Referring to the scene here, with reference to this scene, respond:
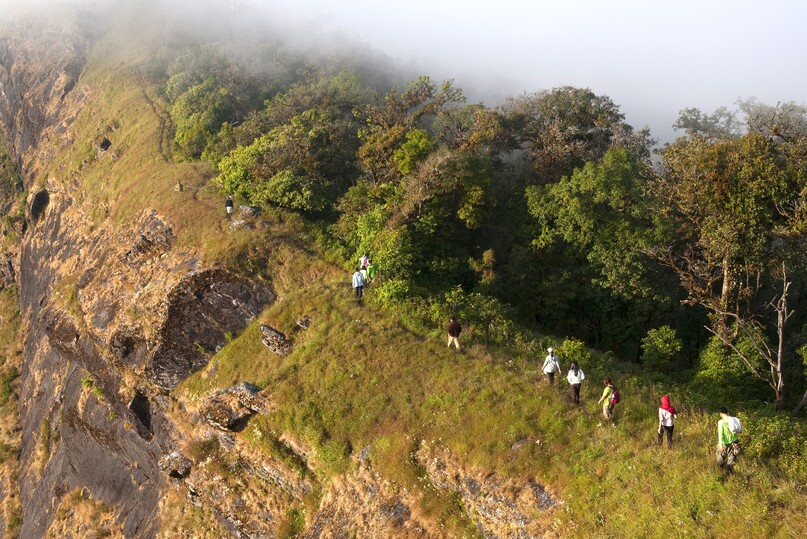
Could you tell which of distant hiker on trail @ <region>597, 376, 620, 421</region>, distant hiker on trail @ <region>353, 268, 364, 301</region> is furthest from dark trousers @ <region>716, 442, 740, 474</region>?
distant hiker on trail @ <region>353, 268, 364, 301</region>

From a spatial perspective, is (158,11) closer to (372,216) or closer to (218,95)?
(218,95)

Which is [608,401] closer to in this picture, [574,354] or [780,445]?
[780,445]

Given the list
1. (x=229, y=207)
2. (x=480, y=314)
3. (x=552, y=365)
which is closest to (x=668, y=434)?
(x=552, y=365)

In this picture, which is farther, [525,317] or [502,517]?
[525,317]

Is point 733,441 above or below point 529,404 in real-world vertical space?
above

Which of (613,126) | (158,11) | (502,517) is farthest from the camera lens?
(158,11)

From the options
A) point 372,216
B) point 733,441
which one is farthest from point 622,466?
point 372,216

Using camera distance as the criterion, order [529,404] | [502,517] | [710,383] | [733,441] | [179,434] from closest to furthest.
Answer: [733,441]
[502,517]
[529,404]
[710,383]
[179,434]
